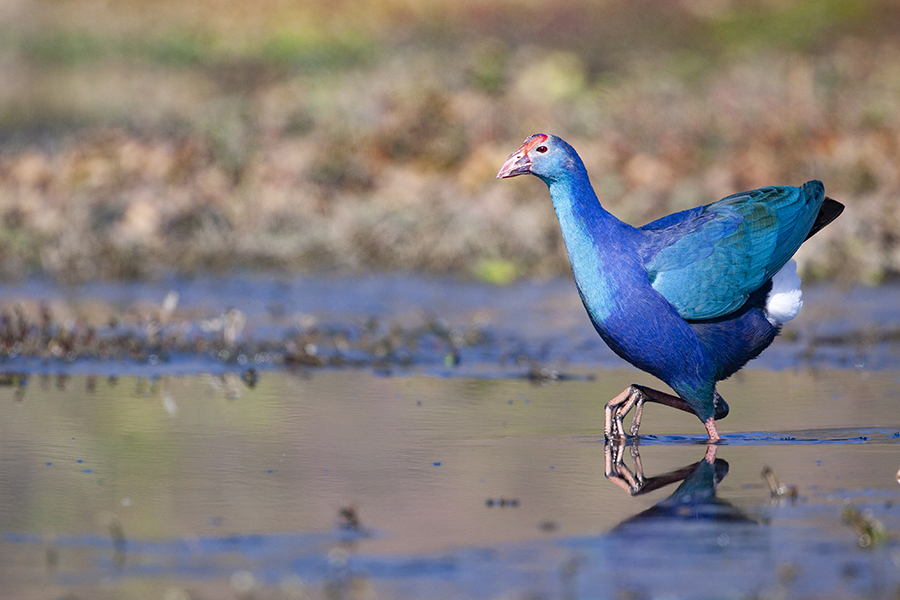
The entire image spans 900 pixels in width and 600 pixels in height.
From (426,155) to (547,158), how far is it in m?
8.00

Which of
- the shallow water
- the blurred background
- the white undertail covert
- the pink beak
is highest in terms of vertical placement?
the blurred background

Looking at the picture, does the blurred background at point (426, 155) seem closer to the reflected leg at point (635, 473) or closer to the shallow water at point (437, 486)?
the shallow water at point (437, 486)

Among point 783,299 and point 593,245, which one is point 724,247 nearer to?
point 783,299

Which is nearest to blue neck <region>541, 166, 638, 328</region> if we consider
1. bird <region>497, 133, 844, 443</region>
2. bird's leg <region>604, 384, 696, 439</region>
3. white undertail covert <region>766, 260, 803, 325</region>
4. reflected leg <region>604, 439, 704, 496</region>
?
bird <region>497, 133, 844, 443</region>

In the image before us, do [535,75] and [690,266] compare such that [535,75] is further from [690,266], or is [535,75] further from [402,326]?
[690,266]

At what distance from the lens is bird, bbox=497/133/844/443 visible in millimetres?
6289

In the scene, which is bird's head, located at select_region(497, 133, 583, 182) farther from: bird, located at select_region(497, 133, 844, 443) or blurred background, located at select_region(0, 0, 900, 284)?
blurred background, located at select_region(0, 0, 900, 284)

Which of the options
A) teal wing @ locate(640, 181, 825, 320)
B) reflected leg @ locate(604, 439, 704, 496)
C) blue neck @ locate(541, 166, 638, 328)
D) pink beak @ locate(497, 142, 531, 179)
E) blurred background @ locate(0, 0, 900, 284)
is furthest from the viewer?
blurred background @ locate(0, 0, 900, 284)

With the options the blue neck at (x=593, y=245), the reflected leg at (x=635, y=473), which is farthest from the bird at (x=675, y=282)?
the reflected leg at (x=635, y=473)

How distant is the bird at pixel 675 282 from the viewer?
6289 millimetres

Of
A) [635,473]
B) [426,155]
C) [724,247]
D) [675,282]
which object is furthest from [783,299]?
[426,155]

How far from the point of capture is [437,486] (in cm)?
547

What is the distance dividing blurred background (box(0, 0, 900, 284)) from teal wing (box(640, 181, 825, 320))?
4.87 meters

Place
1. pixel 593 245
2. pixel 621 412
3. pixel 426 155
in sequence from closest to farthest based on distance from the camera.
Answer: pixel 593 245 → pixel 621 412 → pixel 426 155
